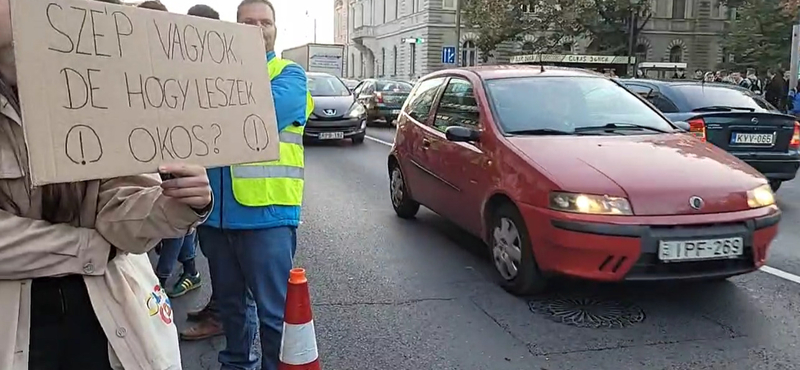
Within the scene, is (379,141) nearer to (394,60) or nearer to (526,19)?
(526,19)

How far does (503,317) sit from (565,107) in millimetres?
1862

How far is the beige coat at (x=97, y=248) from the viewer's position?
5.55 feet

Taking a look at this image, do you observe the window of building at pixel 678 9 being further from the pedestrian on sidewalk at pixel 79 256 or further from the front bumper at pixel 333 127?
the pedestrian on sidewalk at pixel 79 256

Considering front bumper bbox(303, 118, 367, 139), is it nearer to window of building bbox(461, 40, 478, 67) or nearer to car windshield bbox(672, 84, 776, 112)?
car windshield bbox(672, 84, 776, 112)

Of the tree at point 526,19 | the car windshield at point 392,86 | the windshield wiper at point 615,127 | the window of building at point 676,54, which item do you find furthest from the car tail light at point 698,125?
the window of building at point 676,54

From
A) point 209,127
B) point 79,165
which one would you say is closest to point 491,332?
point 209,127

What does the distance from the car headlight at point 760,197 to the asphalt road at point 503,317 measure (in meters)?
0.67

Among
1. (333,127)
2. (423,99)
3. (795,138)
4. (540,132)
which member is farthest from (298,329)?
(333,127)

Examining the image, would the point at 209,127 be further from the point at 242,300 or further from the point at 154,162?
the point at 242,300

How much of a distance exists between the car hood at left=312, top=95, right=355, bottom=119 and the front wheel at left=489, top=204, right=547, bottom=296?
34.7 feet

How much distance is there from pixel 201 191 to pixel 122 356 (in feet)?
1.41

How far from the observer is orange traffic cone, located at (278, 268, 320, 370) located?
8.95 feet

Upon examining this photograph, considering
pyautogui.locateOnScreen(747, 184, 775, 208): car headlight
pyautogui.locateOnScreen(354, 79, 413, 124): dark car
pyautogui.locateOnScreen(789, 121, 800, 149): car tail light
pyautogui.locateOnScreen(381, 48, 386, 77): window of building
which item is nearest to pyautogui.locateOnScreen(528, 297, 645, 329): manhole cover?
pyautogui.locateOnScreen(747, 184, 775, 208): car headlight

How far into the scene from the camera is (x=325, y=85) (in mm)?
17062
